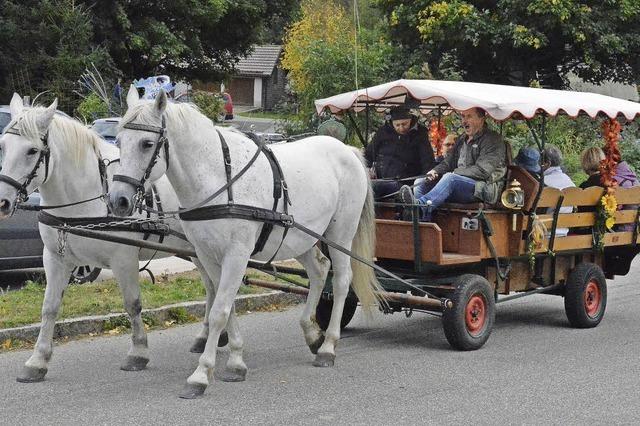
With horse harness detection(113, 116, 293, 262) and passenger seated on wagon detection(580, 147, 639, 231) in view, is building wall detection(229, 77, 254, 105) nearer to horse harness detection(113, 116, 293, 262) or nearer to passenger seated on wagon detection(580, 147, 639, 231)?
passenger seated on wagon detection(580, 147, 639, 231)

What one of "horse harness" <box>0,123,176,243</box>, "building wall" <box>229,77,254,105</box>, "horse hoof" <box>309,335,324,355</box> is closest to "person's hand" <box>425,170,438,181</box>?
"horse hoof" <box>309,335,324,355</box>

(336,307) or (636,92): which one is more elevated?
(636,92)

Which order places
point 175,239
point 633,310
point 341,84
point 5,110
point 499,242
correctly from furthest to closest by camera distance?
1. point 341,84
2. point 5,110
3. point 633,310
4. point 499,242
5. point 175,239

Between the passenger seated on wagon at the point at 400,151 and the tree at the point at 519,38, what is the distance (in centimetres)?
1458

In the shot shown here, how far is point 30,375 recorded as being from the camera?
683cm

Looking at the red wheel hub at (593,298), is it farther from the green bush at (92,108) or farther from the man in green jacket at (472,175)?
the green bush at (92,108)

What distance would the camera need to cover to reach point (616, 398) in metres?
6.61

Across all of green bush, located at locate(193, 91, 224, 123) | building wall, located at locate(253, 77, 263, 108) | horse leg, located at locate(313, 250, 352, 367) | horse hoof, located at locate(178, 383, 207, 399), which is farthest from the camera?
building wall, located at locate(253, 77, 263, 108)

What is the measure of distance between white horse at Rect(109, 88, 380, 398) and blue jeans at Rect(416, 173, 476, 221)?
0.51 metres

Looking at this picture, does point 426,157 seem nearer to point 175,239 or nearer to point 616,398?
point 175,239

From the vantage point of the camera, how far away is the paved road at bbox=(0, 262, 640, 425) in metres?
6.11

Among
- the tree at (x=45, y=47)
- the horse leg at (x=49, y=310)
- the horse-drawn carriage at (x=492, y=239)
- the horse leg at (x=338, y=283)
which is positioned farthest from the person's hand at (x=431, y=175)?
the tree at (x=45, y=47)

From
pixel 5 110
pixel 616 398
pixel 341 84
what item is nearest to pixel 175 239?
pixel 616 398

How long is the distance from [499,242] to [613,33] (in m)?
17.6
